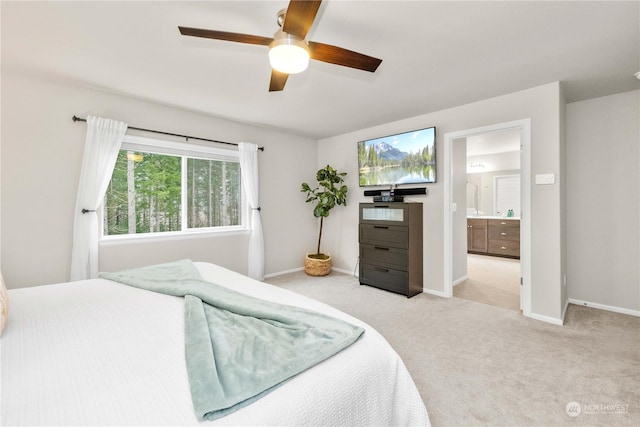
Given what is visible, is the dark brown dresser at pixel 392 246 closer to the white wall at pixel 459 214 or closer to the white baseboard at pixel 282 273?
the white wall at pixel 459 214

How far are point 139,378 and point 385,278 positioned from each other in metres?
3.26

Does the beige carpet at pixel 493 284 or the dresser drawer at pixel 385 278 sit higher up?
the dresser drawer at pixel 385 278

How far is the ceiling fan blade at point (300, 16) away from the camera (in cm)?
127

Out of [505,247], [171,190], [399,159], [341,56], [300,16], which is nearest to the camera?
[300,16]

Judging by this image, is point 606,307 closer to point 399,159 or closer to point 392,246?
point 392,246

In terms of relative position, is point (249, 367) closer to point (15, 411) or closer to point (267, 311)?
point (267, 311)

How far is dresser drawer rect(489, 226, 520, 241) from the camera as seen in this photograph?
5.69m

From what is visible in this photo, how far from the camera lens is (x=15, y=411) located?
69cm

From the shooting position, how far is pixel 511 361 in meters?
2.07

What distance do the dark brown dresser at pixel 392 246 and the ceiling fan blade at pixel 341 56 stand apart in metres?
2.09

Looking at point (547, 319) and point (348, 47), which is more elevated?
point (348, 47)

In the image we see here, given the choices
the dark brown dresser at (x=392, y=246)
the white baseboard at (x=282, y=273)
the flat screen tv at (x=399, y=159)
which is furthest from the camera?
the white baseboard at (x=282, y=273)

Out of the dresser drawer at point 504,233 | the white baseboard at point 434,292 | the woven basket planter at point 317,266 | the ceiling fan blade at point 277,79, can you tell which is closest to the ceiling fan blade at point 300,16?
the ceiling fan blade at point 277,79

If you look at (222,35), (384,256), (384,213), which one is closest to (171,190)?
(222,35)
